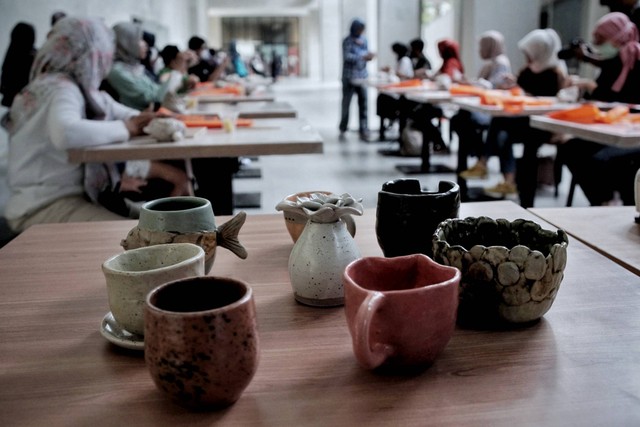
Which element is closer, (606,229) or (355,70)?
(606,229)

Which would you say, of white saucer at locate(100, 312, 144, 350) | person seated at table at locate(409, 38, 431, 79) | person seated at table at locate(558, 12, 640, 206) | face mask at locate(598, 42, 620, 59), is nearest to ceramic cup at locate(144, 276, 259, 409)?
white saucer at locate(100, 312, 144, 350)

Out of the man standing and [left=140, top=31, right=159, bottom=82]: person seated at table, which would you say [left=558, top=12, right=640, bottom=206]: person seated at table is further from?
[left=140, top=31, right=159, bottom=82]: person seated at table

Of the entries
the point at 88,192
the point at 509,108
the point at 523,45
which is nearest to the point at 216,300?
the point at 88,192

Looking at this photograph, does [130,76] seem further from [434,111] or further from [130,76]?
[434,111]

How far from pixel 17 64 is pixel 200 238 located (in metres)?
4.00

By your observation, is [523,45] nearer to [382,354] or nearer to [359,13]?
[382,354]

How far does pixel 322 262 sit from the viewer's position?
78cm

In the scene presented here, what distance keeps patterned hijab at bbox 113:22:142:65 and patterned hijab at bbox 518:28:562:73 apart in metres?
2.87

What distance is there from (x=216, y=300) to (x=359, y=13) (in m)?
12.1

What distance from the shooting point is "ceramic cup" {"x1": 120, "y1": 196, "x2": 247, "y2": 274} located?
0.82m

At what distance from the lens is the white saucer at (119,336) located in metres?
0.68

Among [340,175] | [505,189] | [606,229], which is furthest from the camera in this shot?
[340,175]

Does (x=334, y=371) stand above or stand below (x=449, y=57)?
below

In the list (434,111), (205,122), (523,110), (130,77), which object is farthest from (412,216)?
(434,111)
